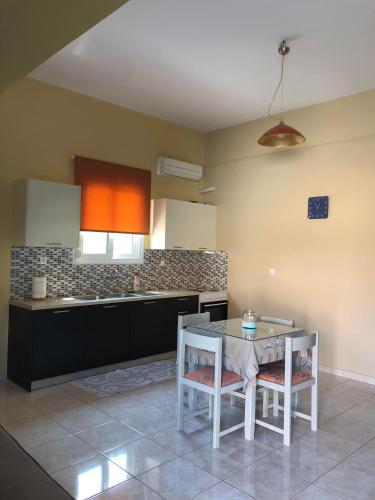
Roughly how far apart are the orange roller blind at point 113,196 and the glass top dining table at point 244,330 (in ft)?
6.60

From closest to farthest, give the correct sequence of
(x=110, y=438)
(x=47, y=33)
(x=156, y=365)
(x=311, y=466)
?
(x=47, y=33) < (x=311, y=466) < (x=110, y=438) < (x=156, y=365)

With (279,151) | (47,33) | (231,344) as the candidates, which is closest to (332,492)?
(231,344)

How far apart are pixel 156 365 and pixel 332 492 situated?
2.78 m

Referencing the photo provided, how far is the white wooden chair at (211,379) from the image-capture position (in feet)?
9.71

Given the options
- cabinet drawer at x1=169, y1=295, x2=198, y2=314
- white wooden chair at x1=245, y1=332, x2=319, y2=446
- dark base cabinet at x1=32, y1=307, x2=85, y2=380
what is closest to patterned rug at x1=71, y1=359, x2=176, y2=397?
dark base cabinet at x1=32, y1=307, x2=85, y2=380

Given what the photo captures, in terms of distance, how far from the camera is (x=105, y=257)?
5.08 meters

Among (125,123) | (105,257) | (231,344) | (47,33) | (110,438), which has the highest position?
(125,123)

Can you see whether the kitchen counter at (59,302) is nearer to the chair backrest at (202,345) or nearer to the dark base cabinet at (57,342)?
the dark base cabinet at (57,342)

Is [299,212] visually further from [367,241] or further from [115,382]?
[115,382]

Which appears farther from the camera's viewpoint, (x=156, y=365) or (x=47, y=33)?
(x=156, y=365)

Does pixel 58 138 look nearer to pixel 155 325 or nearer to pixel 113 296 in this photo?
pixel 113 296

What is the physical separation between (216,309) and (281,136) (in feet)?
9.54

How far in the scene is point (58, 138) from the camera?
4.63m

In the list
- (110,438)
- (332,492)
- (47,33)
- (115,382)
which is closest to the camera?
(47,33)
